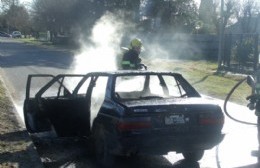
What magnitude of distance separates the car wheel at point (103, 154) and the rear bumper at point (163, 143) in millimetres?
274

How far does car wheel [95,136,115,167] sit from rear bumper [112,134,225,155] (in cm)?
27

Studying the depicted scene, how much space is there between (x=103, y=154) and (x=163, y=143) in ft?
3.09

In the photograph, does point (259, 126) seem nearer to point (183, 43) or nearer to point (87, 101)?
point (87, 101)

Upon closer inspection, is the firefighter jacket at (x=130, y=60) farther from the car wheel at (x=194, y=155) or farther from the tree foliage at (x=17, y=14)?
the tree foliage at (x=17, y=14)

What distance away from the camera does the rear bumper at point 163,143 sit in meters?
5.54

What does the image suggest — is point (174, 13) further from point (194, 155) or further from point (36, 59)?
point (194, 155)

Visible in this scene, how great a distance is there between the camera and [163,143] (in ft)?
18.5

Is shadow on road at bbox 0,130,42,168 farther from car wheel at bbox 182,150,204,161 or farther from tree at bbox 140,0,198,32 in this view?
tree at bbox 140,0,198,32

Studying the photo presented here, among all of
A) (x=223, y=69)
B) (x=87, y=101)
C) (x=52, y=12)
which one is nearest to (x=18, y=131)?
(x=87, y=101)

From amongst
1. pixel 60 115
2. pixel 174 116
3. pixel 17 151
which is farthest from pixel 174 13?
pixel 174 116

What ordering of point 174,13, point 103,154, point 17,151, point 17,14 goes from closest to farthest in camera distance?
1. point 103,154
2. point 17,151
3. point 174,13
4. point 17,14

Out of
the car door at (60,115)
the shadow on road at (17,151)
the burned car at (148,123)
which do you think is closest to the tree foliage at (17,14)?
the car door at (60,115)

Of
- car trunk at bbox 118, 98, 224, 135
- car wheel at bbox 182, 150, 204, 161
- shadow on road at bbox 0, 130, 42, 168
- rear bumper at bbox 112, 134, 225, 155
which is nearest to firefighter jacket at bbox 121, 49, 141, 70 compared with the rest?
shadow on road at bbox 0, 130, 42, 168

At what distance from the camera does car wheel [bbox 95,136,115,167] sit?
19.7ft
